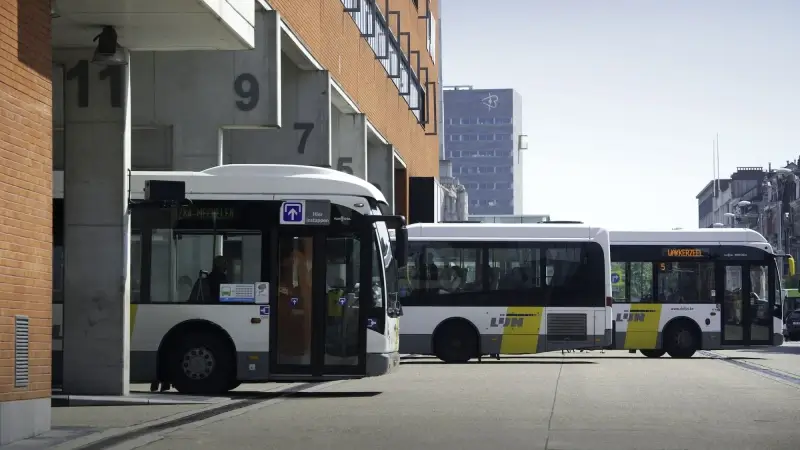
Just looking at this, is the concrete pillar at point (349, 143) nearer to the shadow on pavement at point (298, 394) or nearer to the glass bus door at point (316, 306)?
the shadow on pavement at point (298, 394)

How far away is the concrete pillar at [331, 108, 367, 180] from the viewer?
3759 centimetres

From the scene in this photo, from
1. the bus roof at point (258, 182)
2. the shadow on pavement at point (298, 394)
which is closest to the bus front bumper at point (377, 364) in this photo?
the shadow on pavement at point (298, 394)

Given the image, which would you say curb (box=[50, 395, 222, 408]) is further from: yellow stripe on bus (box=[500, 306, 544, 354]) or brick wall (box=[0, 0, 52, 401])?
yellow stripe on bus (box=[500, 306, 544, 354])

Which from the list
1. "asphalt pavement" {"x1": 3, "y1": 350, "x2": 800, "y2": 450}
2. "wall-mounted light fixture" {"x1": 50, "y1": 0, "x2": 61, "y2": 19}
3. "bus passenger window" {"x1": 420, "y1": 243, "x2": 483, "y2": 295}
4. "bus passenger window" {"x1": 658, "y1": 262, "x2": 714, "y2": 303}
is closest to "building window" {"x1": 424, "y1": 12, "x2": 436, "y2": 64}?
"bus passenger window" {"x1": 658, "y1": 262, "x2": 714, "y2": 303}

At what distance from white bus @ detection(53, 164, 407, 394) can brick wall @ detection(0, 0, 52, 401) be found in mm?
6229

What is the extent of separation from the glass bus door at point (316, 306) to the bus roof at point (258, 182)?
0.59 meters

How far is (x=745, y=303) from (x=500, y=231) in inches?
288

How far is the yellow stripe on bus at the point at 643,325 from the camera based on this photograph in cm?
3609

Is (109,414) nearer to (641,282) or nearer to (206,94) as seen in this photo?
(206,94)

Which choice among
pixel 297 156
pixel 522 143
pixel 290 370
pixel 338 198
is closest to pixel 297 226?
pixel 338 198

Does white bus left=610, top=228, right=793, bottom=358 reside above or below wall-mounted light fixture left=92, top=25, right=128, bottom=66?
below

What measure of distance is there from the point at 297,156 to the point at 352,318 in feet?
38.2

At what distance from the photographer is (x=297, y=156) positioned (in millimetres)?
31953

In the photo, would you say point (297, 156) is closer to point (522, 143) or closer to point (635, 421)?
point (635, 421)
